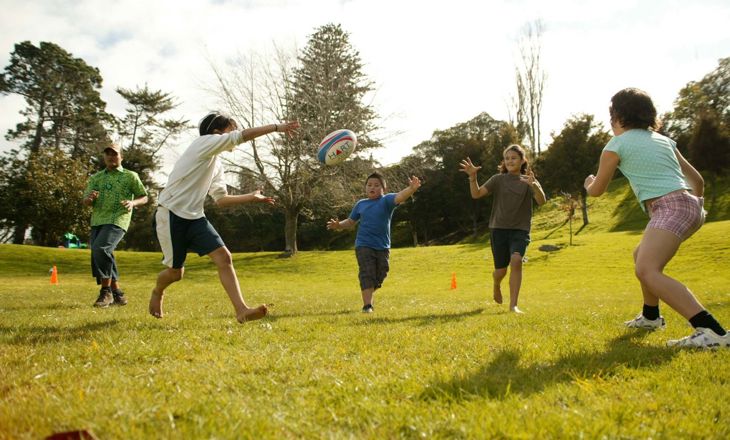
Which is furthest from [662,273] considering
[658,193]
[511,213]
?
[511,213]

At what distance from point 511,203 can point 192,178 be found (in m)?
5.23

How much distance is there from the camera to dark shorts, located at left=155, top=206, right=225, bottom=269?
18.8ft

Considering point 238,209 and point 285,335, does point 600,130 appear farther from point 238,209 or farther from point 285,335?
point 285,335

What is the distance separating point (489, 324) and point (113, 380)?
4.20 metres

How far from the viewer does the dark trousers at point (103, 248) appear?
8438 mm

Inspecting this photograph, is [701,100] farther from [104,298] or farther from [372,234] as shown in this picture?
[104,298]

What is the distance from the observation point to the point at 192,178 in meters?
5.80

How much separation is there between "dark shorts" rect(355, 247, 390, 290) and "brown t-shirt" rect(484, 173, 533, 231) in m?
2.05

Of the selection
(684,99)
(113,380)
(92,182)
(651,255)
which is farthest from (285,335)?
(684,99)

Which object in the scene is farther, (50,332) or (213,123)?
(213,123)

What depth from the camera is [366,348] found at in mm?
4266

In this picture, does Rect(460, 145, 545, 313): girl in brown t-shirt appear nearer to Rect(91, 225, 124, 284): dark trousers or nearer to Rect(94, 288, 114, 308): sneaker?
Rect(91, 225, 124, 284): dark trousers

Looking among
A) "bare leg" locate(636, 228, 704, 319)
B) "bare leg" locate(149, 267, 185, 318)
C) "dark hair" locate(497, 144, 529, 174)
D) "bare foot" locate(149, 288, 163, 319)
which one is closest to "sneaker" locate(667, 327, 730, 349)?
"bare leg" locate(636, 228, 704, 319)

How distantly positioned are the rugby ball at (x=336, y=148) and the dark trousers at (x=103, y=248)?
412cm
